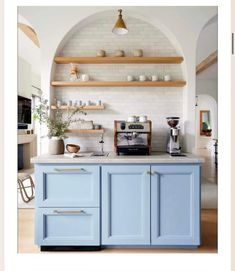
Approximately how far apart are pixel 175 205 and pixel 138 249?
540 millimetres

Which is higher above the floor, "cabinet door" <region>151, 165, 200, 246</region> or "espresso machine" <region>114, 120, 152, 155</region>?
"espresso machine" <region>114, 120, 152, 155</region>

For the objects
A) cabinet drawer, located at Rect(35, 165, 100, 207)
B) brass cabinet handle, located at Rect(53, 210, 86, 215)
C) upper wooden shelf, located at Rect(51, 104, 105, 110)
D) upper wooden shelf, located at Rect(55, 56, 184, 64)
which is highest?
upper wooden shelf, located at Rect(55, 56, 184, 64)

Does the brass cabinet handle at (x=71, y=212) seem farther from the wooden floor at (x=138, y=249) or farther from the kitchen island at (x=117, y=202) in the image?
the wooden floor at (x=138, y=249)

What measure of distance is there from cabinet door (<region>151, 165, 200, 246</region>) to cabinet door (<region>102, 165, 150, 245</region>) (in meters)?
0.07

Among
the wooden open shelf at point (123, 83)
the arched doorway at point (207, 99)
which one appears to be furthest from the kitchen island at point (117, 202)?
the arched doorway at point (207, 99)

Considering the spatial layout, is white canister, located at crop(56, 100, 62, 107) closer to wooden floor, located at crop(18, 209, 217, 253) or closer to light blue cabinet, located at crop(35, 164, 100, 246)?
light blue cabinet, located at crop(35, 164, 100, 246)

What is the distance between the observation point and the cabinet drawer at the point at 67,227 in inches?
90.7

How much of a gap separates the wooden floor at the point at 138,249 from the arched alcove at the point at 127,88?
1.02m

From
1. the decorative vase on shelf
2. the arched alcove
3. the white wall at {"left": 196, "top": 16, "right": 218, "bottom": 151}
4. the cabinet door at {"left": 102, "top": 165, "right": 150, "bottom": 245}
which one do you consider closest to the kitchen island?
the cabinet door at {"left": 102, "top": 165, "right": 150, "bottom": 245}

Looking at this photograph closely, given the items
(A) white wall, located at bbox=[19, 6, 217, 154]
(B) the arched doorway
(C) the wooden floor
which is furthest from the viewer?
(B) the arched doorway

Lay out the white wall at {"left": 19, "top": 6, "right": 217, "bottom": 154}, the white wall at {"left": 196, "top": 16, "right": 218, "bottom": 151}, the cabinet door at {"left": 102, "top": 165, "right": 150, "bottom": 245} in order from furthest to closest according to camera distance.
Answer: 1. the white wall at {"left": 196, "top": 16, "right": 218, "bottom": 151}
2. the white wall at {"left": 19, "top": 6, "right": 217, "bottom": 154}
3. the cabinet door at {"left": 102, "top": 165, "right": 150, "bottom": 245}

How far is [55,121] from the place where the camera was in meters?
2.96

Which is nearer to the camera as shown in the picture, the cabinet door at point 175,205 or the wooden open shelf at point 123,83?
the cabinet door at point 175,205

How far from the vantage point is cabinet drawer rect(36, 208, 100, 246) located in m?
2.30
